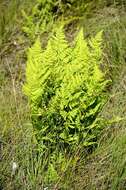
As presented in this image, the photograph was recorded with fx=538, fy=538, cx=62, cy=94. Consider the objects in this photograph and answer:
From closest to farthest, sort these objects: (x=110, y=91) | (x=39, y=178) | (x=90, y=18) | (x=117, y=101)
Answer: (x=39, y=178), (x=117, y=101), (x=110, y=91), (x=90, y=18)

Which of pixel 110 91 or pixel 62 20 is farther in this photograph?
pixel 62 20

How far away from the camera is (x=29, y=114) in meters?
3.21

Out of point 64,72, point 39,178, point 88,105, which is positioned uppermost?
point 64,72

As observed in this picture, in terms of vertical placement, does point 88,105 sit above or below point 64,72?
below

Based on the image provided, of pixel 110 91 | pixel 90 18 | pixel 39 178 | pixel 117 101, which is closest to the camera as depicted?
pixel 39 178

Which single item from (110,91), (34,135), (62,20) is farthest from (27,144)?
(62,20)

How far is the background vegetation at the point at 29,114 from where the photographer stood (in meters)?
2.93

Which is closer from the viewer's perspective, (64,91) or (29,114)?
(64,91)

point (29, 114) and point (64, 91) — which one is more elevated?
point (64, 91)

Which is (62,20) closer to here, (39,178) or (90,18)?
(90,18)

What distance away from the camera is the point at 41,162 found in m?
3.03

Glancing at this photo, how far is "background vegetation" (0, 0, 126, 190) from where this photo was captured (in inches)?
115

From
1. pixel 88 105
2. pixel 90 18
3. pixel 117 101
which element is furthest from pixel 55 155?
pixel 90 18

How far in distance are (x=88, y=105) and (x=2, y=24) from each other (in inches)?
84.3
